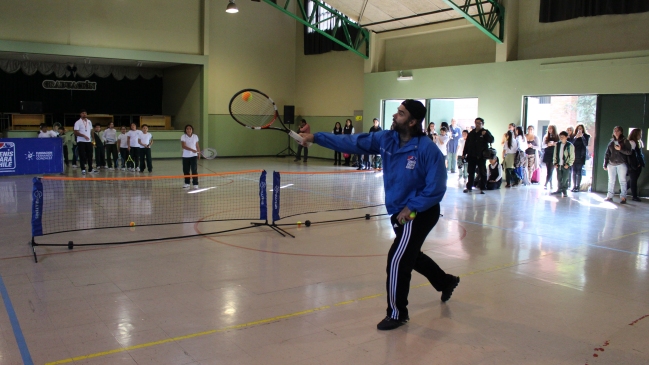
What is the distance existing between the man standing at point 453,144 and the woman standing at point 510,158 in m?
2.32

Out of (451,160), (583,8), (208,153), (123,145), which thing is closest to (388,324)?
(583,8)

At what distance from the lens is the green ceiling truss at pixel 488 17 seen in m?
17.4

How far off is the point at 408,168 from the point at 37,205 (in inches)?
227

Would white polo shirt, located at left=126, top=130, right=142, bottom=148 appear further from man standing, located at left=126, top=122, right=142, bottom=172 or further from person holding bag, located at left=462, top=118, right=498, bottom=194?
person holding bag, located at left=462, top=118, right=498, bottom=194

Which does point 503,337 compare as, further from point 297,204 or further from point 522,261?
point 297,204

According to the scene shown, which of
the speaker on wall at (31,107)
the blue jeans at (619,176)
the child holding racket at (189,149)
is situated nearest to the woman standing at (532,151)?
the blue jeans at (619,176)

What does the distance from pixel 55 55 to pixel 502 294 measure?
815 inches

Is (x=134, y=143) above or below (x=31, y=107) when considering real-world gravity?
below

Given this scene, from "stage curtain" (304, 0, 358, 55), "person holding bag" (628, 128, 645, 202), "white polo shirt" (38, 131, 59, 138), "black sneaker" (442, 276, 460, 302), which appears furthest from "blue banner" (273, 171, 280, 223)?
"stage curtain" (304, 0, 358, 55)

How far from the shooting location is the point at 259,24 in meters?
26.5

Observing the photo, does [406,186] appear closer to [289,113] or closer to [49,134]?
[49,134]

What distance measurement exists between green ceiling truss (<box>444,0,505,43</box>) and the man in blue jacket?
13418 millimetres

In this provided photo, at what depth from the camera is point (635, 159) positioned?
45.4 feet

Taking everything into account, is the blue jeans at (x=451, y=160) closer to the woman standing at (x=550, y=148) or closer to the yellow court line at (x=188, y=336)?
the woman standing at (x=550, y=148)
